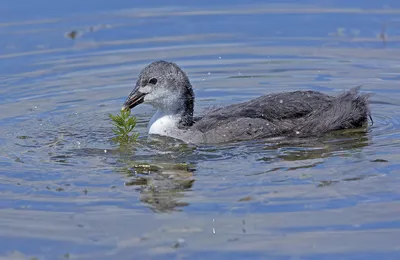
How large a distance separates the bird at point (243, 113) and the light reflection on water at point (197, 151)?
0.66 ft

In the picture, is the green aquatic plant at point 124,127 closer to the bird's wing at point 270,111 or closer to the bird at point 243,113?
the bird at point 243,113

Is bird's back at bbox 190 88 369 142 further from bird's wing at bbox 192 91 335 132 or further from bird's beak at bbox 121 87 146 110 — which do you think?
bird's beak at bbox 121 87 146 110

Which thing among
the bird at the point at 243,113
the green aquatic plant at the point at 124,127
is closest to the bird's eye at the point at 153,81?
the bird at the point at 243,113

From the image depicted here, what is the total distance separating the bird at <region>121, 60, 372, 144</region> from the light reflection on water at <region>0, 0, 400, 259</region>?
20 centimetres

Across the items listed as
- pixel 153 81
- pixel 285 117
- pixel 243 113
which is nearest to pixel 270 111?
pixel 285 117

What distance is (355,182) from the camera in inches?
361

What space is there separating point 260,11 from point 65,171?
8294mm

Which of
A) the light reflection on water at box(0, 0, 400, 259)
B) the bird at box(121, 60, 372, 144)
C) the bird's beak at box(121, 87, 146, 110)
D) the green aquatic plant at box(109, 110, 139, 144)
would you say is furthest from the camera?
the bird's beak at box(121, 87, 146, 110)

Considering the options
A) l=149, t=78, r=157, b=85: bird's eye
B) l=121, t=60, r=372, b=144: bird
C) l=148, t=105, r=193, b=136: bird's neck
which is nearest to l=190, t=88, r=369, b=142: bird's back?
l=121, t=60, r=372, b=144: bird

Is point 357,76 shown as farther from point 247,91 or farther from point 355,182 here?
point 355,182

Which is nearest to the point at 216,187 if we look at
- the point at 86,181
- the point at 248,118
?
the point at 86,181

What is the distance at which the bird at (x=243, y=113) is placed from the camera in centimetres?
1123

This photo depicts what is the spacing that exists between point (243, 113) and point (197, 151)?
92 centimetres

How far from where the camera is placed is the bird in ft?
36.9
